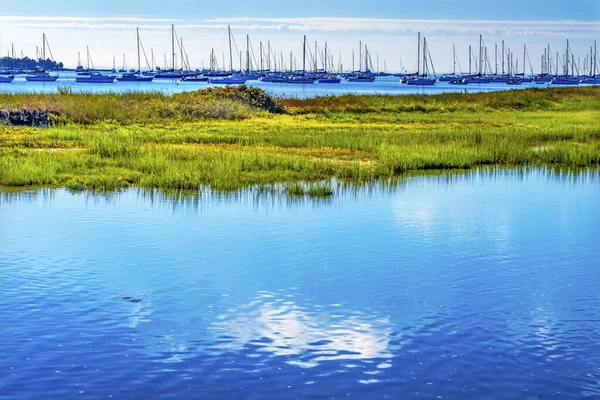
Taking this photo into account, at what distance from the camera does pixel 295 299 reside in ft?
54.1

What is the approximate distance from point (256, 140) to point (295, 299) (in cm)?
2667

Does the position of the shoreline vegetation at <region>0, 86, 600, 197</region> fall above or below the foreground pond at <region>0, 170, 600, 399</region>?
above

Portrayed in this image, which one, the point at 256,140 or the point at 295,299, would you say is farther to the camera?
the point at 256,140

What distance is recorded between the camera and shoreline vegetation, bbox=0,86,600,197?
31.5 metres

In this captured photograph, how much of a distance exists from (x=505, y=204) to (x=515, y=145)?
15392 millimetres

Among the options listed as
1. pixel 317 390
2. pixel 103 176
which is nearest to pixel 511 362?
pixel 317 390

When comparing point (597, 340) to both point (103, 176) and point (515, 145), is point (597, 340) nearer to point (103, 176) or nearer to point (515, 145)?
point (103, 176)

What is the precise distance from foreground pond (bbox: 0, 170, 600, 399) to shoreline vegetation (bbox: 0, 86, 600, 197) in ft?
14.1

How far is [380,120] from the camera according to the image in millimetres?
59281

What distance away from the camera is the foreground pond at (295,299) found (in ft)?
40.8

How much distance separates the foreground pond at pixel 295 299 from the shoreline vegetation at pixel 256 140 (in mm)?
4304

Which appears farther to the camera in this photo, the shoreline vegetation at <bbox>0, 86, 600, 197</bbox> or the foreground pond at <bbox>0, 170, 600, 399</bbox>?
the shoreline vegetation at <bbox>0, 86, 600, 197</bbox>

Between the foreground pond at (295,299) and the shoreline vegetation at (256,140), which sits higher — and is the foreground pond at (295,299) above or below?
below

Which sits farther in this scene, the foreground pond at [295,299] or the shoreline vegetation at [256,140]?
the shoreline vegetation at [256,140]
